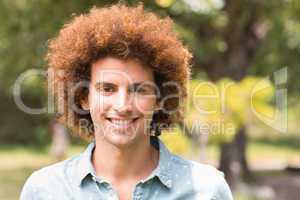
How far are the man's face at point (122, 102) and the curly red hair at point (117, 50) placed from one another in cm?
4

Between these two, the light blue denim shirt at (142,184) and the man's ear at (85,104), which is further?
the man's ear at (85,104)

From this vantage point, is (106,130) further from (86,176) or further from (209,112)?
(209,112)

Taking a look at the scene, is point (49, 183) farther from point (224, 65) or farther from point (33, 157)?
point (33, 157)

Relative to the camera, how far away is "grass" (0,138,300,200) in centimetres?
1224

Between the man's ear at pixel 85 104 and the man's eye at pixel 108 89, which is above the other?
the man's eye at pixel 108 89

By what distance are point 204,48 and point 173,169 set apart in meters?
6.33

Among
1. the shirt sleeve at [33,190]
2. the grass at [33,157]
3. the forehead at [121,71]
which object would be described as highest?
the forehead at [121,71]

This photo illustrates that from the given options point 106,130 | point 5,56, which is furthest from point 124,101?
point 5,56

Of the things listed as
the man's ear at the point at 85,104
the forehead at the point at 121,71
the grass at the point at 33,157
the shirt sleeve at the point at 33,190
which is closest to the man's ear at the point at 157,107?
the forehead at the point at 121,71

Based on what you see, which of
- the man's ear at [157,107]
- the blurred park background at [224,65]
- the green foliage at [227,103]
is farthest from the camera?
the blurred park background at [224,65]

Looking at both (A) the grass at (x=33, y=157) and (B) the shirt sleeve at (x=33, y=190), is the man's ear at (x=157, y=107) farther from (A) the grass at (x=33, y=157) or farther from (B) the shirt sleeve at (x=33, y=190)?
(A) the grass at (x=33, y=157)

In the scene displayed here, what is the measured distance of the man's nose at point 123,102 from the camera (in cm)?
193

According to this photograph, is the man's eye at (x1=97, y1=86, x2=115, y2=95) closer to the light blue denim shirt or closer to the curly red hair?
the curly red hair

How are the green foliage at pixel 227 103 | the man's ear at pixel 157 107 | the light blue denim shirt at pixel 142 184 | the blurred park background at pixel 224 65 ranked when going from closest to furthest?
the light blue denim shirt at pixel 142 184 → the man's ear at pixel 157 107 → the green foliage at pixel 227 103 → the blurred park background at pixel 224 65
